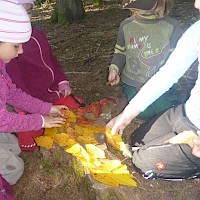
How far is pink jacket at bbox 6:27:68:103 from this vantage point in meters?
2.46

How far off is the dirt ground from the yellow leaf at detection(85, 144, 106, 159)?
128 mm

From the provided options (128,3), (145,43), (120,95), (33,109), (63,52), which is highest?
(128,3)

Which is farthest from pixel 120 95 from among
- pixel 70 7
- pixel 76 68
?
pixel 70 7

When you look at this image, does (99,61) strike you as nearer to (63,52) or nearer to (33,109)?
(63,52)

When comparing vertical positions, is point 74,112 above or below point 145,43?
below

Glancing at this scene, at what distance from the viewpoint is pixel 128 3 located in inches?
89.4

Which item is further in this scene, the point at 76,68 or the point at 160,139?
the point at 76,68

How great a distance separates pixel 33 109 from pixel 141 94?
78cm

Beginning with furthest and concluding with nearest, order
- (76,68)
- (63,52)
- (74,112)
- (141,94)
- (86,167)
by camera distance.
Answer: (63,52)
(76,68)
(74,112)
(86,167)
(141,94)

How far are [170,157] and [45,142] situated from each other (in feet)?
2.73

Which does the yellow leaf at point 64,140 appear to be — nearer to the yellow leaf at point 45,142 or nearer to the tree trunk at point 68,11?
the yellow leaf at point 45,142

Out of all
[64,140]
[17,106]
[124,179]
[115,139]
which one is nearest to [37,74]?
[17,106]

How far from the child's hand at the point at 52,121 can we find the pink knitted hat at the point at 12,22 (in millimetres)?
507

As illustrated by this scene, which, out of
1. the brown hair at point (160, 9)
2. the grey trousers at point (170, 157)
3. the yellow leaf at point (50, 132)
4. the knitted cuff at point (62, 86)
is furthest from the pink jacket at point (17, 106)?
the brown hair at point (160, 9)
